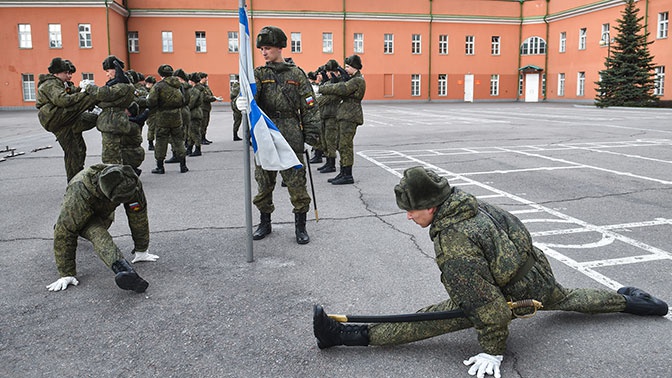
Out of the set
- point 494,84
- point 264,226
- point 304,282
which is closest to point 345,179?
point 264,226

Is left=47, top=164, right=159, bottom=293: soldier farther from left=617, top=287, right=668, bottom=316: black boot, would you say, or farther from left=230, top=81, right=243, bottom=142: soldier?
left=230, top=81, right=243, bottom=142: soldier

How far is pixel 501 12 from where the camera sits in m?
52.2

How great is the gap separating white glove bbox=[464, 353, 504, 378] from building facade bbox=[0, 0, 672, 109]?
136 ft

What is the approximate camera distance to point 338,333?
3.45m

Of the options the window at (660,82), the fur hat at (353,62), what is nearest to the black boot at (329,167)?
the fur hat at (353,62)

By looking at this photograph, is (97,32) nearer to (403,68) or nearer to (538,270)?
(403,68)

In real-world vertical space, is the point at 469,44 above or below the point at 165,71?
above

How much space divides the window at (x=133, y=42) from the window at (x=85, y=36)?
4.44m

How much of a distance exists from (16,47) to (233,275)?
43791 mm

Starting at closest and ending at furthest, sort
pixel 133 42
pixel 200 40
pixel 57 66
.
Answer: pixel 57 66
pixel 133 42
pixel 200 40

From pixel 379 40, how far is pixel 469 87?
32.3 feet

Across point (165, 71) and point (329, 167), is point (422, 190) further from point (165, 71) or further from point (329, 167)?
point (165, 71)

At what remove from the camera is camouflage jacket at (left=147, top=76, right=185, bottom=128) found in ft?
35.9

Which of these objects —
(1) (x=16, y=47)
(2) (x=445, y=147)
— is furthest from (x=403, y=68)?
(2) (x=445, y=147)
